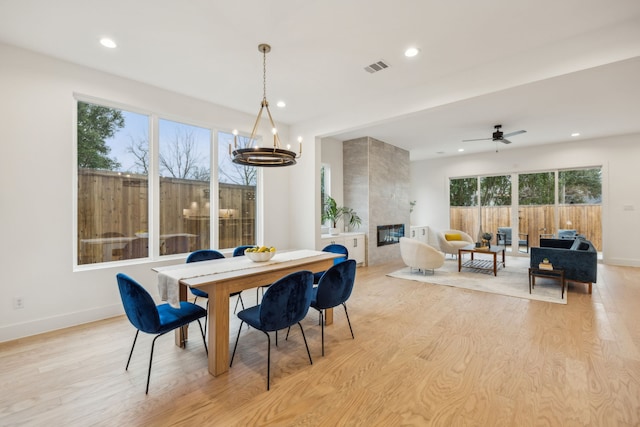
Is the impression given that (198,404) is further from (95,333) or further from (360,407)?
(95,333)

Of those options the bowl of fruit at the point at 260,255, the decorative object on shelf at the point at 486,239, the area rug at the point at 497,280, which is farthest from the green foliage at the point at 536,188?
the bowl of fruit at the point at 260,255

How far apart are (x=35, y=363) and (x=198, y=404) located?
1.76m

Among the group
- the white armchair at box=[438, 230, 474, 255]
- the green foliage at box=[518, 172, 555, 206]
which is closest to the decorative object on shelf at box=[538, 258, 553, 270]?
the white armchair at box=[438, 230, 474, 255]

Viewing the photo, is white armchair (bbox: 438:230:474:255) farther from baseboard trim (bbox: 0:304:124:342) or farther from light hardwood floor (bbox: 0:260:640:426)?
baseboard trim (bbox: 0:304:124:342)

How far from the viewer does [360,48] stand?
3133 millimetres

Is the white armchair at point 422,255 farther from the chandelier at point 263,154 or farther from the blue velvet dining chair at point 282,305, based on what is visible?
the blue velvet dining chair at point 282,305

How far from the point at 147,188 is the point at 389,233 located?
5.44m

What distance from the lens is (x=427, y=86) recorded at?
392cm

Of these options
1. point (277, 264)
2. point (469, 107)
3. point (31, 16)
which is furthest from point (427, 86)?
point (31, 16)

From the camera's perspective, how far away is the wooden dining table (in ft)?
7.54

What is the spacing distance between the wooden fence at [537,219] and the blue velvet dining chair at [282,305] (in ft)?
25.8

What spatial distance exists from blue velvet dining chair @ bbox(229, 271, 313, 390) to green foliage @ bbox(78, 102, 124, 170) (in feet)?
9.60

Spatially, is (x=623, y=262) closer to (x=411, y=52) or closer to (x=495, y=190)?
(x=495, y=190)

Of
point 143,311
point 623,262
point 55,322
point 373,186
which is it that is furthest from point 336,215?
point 623,262
